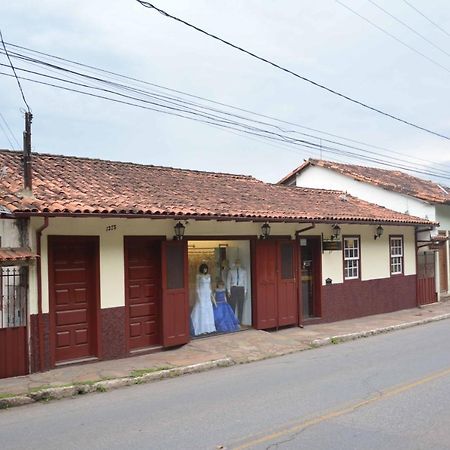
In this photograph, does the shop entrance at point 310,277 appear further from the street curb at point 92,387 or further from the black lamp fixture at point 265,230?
the street curb at point 92,387

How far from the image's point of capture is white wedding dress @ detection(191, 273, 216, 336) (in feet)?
42.3

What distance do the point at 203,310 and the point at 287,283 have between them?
2577mm

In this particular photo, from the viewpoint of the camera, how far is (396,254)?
62.3 ft

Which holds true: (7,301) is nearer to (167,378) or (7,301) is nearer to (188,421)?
(167,378)

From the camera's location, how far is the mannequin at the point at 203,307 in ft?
42.3

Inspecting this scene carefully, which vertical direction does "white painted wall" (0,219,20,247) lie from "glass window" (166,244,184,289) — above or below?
above

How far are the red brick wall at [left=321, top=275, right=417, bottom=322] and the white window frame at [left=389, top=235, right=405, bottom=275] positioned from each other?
10.7 inches

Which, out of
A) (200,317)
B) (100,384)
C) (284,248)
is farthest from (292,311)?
(100,384)

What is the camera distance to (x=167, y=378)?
9328 millimetres

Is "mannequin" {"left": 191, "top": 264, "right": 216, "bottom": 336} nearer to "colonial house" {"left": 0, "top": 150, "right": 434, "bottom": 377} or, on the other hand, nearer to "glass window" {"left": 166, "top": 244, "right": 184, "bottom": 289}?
"colonial house" {"left": 0, "top": 150, "right": 434, "bottom": 377}

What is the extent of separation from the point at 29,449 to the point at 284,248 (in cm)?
959

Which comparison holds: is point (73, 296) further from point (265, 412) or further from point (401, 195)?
point (401, 195)

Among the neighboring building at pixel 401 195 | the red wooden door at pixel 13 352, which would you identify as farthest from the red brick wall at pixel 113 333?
the neighboring building at pixel 401 195

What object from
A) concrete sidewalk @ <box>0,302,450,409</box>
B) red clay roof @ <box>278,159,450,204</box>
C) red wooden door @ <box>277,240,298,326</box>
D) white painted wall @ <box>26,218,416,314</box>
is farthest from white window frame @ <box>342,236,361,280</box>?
red clay roof @ <box>278,159,450,204</box>
